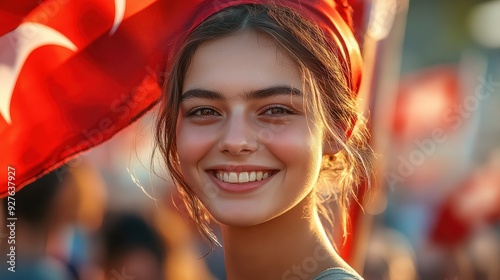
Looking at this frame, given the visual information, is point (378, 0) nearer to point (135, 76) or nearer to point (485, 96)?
point (485, 96)

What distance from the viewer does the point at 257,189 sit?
44.0 inches

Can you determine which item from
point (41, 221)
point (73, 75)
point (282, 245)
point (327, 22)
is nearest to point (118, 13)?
point (73, 75)

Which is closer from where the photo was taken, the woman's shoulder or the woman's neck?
the woman's shoulder

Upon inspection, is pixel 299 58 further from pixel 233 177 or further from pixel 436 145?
pixel 436 145

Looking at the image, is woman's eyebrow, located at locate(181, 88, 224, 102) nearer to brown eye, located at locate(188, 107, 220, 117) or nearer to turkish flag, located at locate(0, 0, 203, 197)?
brown eye, located at locate(188, 107, 220, 117)

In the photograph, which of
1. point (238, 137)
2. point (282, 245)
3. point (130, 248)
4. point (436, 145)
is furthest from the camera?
point (436, 145)

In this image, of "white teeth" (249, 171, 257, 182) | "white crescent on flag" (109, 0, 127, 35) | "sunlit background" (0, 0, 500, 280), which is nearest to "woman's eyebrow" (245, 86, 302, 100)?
"white teeth" (249, 171, 257, 182)

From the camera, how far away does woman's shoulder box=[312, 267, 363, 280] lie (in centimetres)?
108

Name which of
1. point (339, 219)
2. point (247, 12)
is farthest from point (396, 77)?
point (247, 12)

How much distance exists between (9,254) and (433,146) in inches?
54.9

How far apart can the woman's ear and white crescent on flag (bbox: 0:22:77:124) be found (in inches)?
43.7

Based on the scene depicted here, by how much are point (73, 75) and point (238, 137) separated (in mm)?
1070

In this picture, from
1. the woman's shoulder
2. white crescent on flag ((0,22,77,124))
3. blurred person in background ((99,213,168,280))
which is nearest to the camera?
the woman's shoulder

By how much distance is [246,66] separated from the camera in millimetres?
1114
